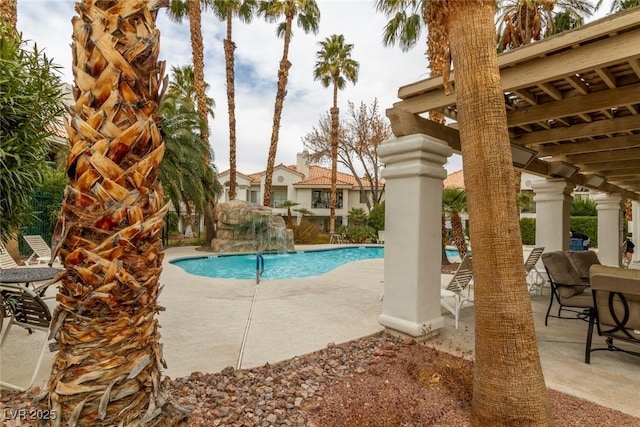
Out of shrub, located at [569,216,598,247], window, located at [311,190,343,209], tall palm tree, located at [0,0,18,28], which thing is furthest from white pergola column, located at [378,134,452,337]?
window, located at [311,190,343,209]

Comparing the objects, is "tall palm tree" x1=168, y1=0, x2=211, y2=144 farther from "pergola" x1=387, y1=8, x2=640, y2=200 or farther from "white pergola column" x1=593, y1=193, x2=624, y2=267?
"white pergola column" x1=593, y1=193, x2=624, y2=267

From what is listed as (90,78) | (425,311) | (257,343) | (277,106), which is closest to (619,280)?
(425,311)

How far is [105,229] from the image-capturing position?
179 cm

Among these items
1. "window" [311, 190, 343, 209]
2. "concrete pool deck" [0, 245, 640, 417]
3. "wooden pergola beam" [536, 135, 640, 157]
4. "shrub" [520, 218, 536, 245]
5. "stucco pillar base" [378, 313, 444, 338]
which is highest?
"window" [311, 190, 343, 209]

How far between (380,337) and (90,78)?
4.09m

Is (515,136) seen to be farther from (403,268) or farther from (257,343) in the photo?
(257,343)

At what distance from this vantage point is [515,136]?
6.14 metres

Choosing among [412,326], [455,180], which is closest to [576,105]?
[412,326]

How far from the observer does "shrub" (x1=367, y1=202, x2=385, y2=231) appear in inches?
917

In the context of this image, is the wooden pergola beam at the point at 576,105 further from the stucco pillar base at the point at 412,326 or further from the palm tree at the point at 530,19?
the palm tree at the point at 530,19

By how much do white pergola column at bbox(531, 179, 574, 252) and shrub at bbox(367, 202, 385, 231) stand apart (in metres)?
15.1

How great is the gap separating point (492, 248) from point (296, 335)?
304cm

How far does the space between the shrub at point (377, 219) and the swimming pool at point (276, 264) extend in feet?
10.8


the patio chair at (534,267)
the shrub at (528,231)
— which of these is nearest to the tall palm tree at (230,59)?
the patio chair at (534,267)
